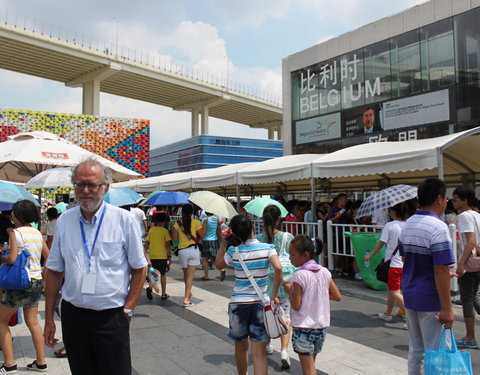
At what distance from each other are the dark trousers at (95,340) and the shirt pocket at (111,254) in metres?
0.27

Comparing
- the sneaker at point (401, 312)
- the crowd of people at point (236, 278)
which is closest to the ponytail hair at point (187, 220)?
the crowd of people at point (236, 278)

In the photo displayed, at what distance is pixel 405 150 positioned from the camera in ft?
25.5

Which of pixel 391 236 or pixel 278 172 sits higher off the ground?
pixel 278 172

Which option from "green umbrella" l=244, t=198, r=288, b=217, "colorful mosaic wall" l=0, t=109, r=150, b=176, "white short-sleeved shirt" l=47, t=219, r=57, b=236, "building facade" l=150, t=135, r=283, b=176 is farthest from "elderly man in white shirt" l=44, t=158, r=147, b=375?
"building facade" l=150, t=135, r=283, b=176

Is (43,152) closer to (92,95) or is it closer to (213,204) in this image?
(213,204)

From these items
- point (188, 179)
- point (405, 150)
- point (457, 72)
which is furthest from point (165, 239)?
point (457, 72)

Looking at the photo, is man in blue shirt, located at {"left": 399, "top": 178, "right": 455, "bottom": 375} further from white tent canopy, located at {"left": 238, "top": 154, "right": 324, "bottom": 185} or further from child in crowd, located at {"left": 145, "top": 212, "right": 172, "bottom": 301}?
white tent canopy, located at {"left": 238, "top": 154, "right": 324, "bottom": 185}

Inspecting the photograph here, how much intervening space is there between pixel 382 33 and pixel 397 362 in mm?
21872

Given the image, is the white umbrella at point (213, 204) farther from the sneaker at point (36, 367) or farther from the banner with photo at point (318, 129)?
the banner with photo at point (318, 129)

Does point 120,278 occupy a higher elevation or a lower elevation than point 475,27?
lower

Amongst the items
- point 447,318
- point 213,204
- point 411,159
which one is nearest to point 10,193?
point 213,204

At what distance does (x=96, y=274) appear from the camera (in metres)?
2.36

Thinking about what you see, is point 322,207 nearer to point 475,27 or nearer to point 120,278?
point 120,278

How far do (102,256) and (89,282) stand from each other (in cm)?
16
